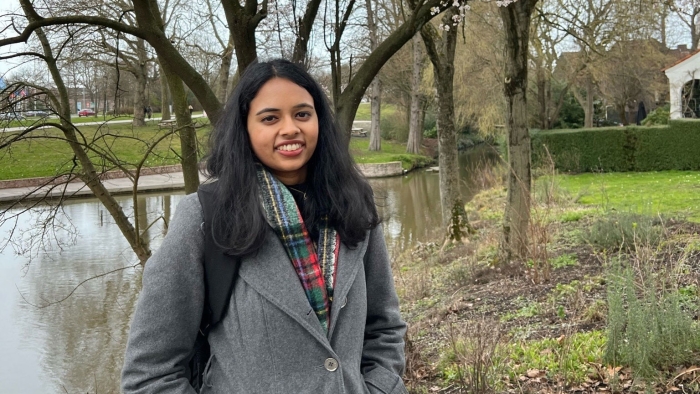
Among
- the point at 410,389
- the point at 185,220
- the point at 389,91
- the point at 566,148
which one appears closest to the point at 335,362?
the point at 185,220

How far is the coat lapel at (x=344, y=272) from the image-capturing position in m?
1.82

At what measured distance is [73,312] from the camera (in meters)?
10.1

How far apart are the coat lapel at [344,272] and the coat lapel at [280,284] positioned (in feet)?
0.26

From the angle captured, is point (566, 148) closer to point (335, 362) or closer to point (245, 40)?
point (245, 40)

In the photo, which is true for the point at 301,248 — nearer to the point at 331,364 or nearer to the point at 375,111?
the point at 331,364

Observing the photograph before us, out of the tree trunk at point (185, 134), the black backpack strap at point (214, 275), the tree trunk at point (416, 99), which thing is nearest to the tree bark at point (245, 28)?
the tree trunk at point (185, 134)

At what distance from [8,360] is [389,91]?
32357 mm

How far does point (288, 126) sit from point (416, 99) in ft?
101

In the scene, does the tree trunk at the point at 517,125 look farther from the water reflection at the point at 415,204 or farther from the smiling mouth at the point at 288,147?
the smiling mouth at the point at 288,147

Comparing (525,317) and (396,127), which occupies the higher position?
(396,127)

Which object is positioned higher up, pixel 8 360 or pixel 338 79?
pixel 338 79

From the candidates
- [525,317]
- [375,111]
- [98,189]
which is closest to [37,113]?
[98,189]

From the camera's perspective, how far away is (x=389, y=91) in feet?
128

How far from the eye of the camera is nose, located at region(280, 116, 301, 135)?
186 cm
